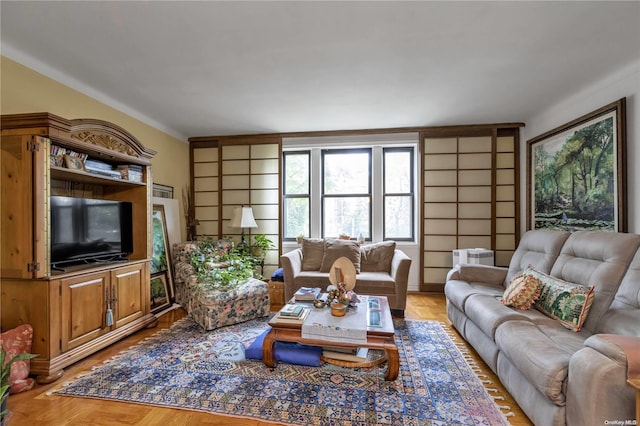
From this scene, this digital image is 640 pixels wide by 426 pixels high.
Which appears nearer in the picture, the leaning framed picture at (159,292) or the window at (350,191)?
the leaning framed picture at (159,292)

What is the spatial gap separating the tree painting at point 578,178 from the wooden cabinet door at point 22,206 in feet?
15.3

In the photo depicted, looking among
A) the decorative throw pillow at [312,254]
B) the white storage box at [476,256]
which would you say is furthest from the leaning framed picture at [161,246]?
the white storage box at [476,256]

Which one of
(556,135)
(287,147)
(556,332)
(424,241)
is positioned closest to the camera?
(556,332)

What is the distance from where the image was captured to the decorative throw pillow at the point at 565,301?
1.75m

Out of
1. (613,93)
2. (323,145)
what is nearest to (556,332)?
(613,93)

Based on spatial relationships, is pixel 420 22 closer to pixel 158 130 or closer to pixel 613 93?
pixel 613 93

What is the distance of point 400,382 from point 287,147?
353 cm

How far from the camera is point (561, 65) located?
236cm

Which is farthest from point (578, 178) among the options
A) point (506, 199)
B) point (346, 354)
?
point (346, 354)

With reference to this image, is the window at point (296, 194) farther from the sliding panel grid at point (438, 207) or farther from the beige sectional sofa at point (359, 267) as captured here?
the sliding panel grid at point (438, 207)

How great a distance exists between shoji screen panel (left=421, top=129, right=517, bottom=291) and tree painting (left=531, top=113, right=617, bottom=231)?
436 millimetres

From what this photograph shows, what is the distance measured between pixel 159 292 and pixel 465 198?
440 centimetres

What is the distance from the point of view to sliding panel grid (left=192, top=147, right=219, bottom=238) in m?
4.57

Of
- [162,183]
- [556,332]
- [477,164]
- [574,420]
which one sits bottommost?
[574,420]
